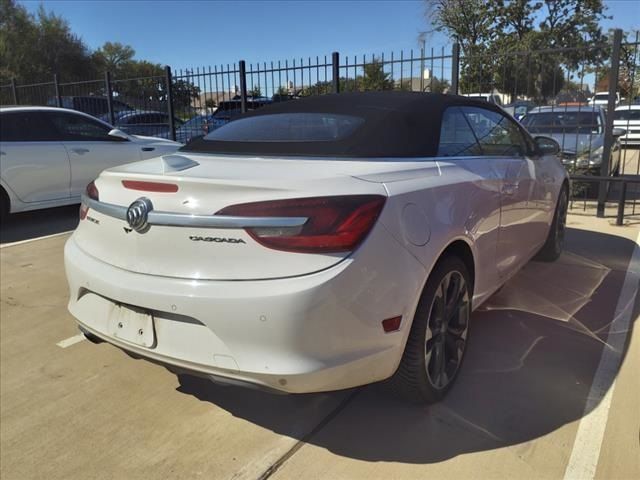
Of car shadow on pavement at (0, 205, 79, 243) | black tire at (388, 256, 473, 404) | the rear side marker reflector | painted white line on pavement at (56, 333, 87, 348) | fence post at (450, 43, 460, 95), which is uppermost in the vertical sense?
fence post at (450, 43, 460, 95)

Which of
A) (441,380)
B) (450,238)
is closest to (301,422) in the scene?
(441,380)

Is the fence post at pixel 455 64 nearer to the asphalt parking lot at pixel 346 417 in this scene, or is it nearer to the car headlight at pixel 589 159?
the car headlight at pixel 589 159

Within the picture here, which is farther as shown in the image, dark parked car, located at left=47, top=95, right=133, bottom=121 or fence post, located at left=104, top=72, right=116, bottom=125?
dark parked car, located at left=47, top=95, right=133, bottom=121

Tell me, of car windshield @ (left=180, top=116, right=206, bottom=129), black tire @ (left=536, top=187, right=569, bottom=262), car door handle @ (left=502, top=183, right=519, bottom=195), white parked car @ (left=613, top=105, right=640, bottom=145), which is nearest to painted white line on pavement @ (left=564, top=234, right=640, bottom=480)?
black tire @ (left=536, top=187, right=569, bottom=262)

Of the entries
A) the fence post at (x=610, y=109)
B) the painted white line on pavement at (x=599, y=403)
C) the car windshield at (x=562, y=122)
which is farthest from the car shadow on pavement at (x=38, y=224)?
the car windshield at (x=562, y=122)

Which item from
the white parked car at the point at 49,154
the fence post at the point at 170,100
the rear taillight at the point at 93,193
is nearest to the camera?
the rear taillight at the point at 93,193

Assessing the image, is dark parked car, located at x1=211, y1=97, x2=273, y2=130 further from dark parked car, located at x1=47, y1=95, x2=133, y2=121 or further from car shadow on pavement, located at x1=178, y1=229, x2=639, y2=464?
car shadow on pavement, located at x1=178, y1=229, x2=639, y2=464

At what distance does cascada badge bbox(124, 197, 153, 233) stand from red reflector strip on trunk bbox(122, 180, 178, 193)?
0.06m

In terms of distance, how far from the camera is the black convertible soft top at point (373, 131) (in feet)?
8.61

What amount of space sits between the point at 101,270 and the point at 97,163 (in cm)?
545

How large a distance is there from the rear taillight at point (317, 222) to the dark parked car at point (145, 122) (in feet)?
33.8

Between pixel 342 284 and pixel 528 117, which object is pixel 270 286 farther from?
pixel 528 117

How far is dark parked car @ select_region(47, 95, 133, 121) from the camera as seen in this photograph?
1321 cm

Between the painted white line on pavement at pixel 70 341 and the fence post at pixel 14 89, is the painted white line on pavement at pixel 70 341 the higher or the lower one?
the lower one
